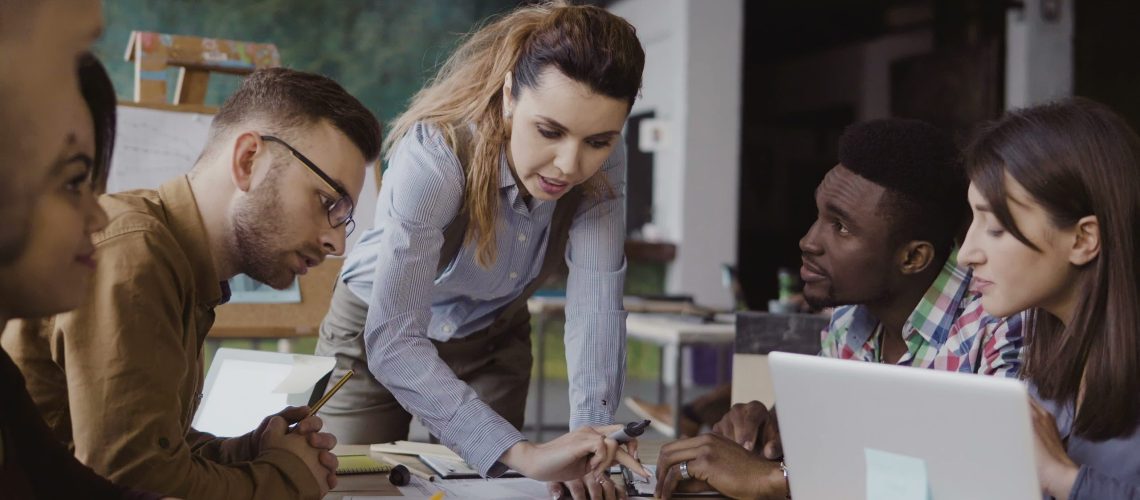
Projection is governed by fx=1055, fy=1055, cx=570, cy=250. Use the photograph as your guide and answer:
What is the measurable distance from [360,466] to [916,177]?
1.00 metres

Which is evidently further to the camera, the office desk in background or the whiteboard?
the office desk in background

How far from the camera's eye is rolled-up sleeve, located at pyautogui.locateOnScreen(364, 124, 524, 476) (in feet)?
5.08

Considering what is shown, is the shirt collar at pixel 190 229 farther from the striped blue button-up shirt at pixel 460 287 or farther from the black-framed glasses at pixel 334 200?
the striped blue button-up shirt at pixel 460 287

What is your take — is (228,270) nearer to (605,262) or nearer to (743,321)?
(605,262)

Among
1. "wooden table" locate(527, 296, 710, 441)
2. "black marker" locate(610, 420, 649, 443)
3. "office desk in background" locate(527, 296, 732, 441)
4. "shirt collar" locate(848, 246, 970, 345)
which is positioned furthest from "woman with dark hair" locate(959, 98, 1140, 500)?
"wooden table" locate(527, 296, 710, 441)

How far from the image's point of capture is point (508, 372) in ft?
7.30

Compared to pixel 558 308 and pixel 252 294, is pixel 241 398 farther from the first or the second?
pixel 558 308

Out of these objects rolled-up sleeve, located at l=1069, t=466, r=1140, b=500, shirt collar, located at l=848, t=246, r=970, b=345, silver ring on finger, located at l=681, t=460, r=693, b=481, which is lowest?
silver ring on finger, located at l=681, t=460, r=693, b=481

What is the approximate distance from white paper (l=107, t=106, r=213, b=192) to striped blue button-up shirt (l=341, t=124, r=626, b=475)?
3.58ft

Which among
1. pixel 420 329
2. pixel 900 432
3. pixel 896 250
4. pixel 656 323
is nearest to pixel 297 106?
pixel 420 329

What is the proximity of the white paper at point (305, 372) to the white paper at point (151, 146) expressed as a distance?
1691 mm

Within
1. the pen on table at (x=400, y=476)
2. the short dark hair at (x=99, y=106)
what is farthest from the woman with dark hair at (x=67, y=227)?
the pen on table at (x=400, y=476)

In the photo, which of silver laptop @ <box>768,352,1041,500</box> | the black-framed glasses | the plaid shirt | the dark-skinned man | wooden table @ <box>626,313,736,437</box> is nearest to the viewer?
silver laptop @ <box>768,352,1041,500</box>

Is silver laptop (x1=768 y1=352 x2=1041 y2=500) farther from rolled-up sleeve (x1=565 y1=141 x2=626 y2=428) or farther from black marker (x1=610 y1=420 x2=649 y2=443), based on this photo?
rolled-up sleeve (x1=565 y1=141 x2=626 y2=428)
